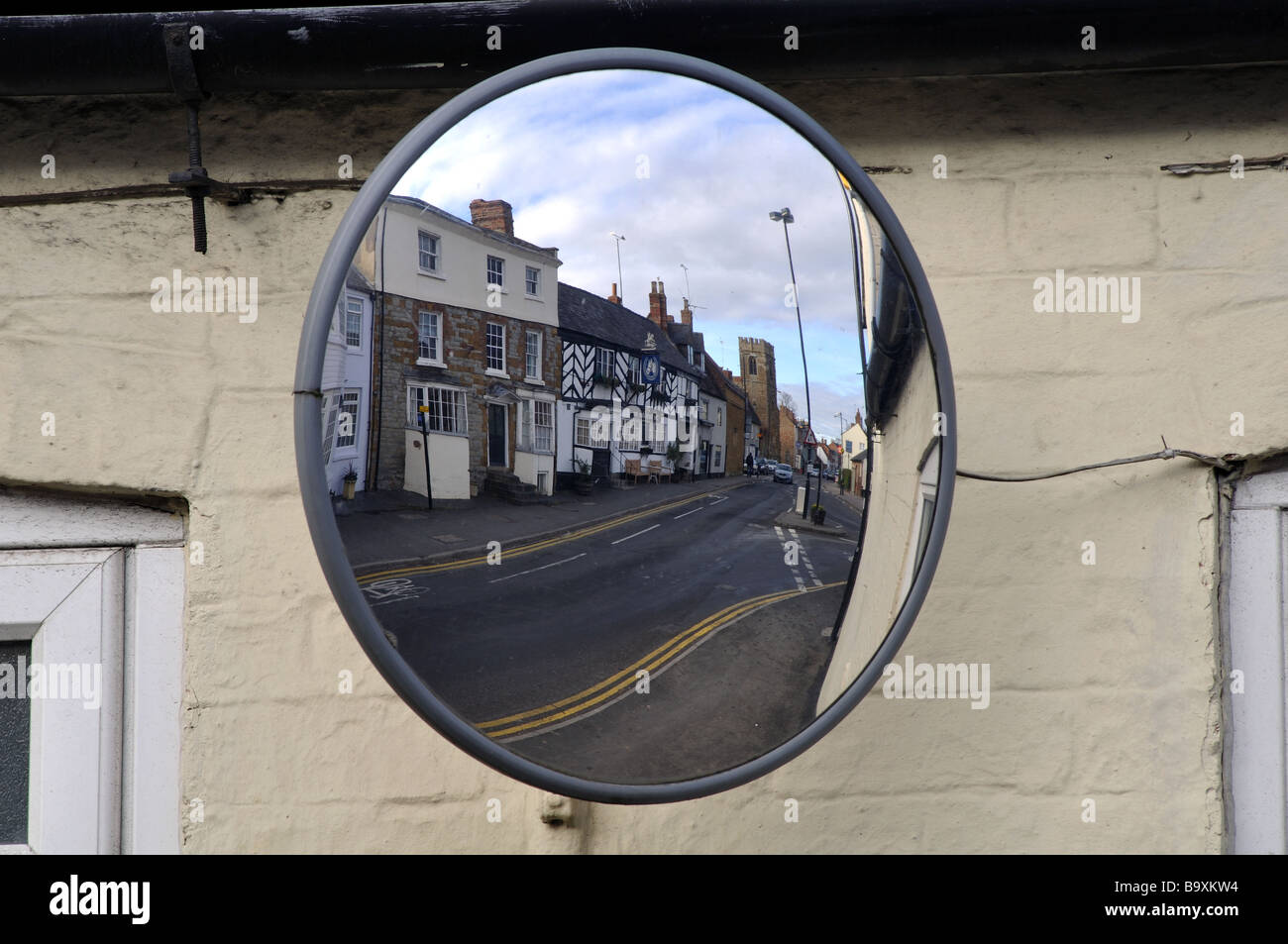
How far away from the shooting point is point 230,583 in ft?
→ 5.82

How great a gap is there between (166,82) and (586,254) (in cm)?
115

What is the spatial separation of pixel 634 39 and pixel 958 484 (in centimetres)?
124

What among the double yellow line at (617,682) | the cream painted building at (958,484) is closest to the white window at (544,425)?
the double yellow line at (617,682)

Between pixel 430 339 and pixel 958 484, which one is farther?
pixel 958 484

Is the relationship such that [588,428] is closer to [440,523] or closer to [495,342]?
[495,342]

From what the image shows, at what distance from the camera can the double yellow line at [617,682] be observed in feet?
4.53

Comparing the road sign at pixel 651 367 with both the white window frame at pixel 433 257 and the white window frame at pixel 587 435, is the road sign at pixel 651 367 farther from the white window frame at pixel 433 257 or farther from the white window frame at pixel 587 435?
the white window frame at pixel 433 257

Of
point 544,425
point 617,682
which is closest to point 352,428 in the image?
point 544,425

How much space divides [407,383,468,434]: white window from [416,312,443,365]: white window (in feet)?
0.17

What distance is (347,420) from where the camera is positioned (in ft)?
4.54

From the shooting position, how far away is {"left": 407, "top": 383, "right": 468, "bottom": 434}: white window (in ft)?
4.49

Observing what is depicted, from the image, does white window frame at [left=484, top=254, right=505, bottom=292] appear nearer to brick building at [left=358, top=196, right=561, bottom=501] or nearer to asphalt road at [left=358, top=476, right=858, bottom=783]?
brick building at [left=358, top=196, right=561, bottom=501]

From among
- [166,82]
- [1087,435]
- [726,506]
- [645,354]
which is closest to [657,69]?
[645,354]
